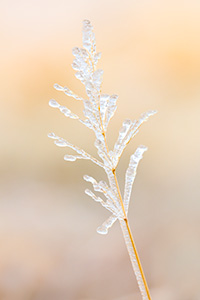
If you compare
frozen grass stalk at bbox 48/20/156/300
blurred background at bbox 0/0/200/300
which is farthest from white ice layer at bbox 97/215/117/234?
blurred background at bbox 0/0/200/300

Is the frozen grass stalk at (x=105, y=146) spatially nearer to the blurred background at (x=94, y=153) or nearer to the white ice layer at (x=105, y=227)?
the white ice layer at (x=105, y=227)

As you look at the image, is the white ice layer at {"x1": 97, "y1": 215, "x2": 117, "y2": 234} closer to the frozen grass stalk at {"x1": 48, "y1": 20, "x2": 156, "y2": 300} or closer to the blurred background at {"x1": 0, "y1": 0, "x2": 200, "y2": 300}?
the frozen grass stalk at {"x1": 48, "y1": 20, "x2": 156, "y2": 300}

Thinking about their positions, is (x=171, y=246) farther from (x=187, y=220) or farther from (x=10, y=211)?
(x=10, y=211)

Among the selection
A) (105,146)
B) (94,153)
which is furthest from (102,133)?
(94,153)

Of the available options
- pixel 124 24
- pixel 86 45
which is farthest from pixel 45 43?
pixel 86 45

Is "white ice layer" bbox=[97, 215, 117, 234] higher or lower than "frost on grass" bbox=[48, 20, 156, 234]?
lower

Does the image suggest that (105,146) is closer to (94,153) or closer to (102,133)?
(102,133)

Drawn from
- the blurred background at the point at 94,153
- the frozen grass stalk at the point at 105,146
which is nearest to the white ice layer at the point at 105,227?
the frozen grass stalk at the point at 105,146

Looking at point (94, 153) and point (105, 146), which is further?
point (94, 153)
